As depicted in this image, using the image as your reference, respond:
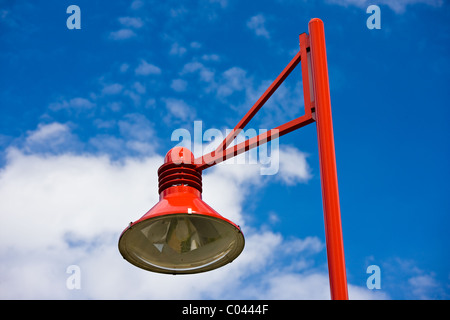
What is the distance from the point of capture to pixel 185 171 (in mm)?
5355

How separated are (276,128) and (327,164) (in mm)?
649

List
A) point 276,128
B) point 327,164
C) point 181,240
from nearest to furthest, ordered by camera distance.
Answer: point 327,164 → point 276,128 → point 181,240

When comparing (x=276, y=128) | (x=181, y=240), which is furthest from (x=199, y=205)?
(x=276, y=128)

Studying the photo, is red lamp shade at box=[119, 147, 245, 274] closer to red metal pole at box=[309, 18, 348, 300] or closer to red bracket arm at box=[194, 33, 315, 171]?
red bracket arm at box=[194, 33, 315, 171]

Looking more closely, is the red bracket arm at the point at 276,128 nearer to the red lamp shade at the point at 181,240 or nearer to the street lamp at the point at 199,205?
the street lamp at the point at 199,205

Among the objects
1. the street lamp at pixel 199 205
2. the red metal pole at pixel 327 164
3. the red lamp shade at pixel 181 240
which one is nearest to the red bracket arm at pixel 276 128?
the street lamp at pixel 199 205

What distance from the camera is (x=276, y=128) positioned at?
194 inches

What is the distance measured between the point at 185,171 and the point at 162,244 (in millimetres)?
541

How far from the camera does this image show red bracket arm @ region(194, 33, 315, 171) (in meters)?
4.84

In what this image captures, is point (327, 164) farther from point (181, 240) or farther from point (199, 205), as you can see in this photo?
point (181, 240)
